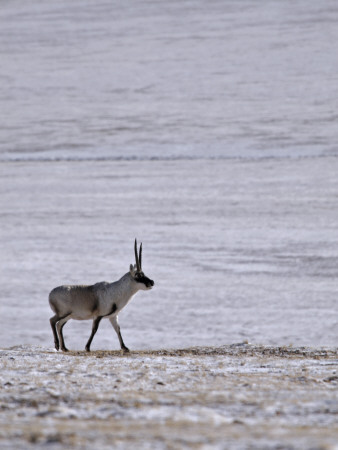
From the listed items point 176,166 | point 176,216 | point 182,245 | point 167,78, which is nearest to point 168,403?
point 182,245

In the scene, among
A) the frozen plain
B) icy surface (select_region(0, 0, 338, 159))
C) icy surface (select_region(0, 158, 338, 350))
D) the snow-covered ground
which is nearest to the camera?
the snow-covered ground

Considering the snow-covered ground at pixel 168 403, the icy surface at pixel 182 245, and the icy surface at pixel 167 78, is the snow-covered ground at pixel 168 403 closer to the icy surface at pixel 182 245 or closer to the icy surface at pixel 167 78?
the icy surface at pixel 182 245

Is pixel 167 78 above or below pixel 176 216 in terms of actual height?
above

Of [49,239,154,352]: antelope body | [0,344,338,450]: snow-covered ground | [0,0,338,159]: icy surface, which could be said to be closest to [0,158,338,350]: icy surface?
[0,0,338,159]: icy surface

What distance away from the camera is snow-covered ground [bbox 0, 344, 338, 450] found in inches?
86.7

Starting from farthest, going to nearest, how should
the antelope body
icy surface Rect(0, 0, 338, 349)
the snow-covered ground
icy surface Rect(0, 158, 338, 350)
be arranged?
1. icy surface Rect(0, 0, 338, 349)
2. icy surface Rect(0, 158, 338, 350)
3. the antelope body
4. the snow-covered ground

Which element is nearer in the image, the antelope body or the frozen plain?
the frozen plain

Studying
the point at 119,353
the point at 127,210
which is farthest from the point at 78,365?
the point at 127,210

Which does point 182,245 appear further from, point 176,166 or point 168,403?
point 168,403

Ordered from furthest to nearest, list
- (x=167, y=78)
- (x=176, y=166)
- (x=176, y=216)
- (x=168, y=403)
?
(x=167, y=78) → (x=176, y=166) → (x=176, y=216) → (x=168, y=403)

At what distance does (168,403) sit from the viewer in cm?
287

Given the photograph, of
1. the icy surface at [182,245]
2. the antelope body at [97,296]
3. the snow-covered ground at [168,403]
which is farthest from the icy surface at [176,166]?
the snow-covered ground at [168,403]

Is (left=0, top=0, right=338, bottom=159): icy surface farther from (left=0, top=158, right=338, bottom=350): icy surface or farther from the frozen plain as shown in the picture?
(left=0, top=158, right=338, bottom=350): icy surface

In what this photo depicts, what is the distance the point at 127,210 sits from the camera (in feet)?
43.0
